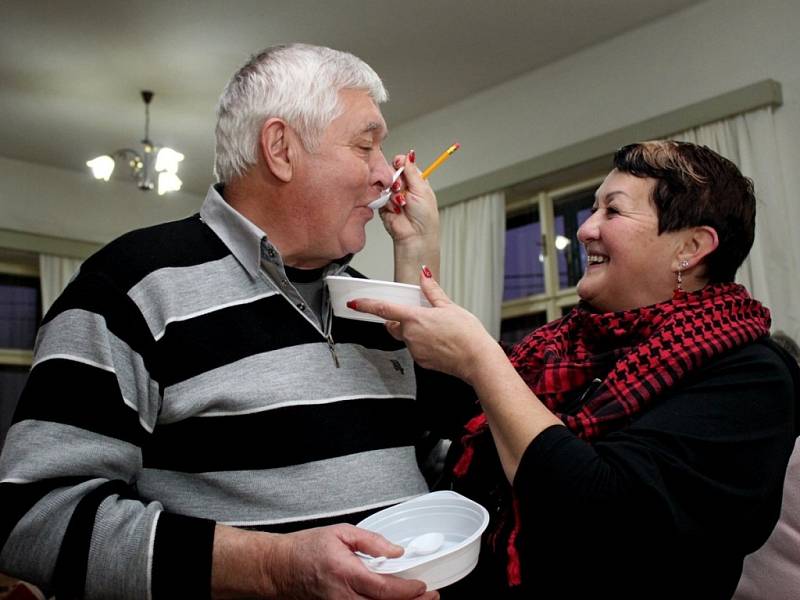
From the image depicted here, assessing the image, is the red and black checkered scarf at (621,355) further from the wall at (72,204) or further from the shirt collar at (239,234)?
the wall at (72,204)

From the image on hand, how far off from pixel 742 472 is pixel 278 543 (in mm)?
654

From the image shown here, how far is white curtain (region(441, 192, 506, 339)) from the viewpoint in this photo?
205 inches

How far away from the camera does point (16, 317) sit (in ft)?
21.1

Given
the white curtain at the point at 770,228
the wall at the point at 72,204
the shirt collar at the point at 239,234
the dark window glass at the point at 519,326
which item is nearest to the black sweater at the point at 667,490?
the shirt collar at the point at 239,234

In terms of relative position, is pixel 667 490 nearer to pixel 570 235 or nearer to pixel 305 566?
pixel 305 566

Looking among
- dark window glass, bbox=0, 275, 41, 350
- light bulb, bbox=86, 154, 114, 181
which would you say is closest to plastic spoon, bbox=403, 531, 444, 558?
light bulb, bbox=86, 154, 114, 181

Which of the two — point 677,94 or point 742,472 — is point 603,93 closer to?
point 677,94

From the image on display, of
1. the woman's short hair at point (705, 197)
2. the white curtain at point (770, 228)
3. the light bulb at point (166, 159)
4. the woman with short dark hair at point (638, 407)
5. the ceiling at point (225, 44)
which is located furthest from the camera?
the light bulb at point (166, 159)

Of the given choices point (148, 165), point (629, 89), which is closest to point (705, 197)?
point (629, 89)

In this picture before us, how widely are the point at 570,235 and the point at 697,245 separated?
3821 millimetres

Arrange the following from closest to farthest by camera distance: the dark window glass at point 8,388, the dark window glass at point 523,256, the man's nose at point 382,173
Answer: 1. the man's nose at point 382,173
2. the dark window glass at point 523,256
3. the dark window glass at point 8,388

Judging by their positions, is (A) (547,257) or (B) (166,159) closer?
(B) (166,159)

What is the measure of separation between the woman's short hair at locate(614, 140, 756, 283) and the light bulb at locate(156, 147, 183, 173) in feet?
A: 13.3

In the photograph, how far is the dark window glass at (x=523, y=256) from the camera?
5.30 metres
